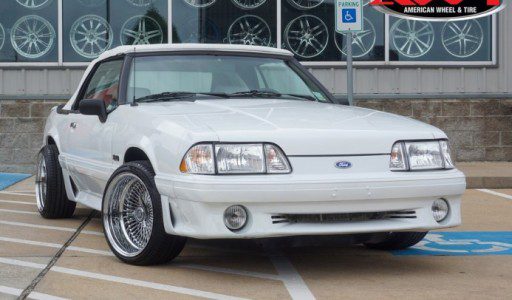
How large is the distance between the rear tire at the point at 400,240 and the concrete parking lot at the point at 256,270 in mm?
93

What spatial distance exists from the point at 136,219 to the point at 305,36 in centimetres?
897

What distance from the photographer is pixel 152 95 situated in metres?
6.66

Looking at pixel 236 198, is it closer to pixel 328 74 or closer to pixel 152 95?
pixel 152 95

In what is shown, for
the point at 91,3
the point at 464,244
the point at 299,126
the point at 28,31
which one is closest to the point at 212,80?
the point at 299,126

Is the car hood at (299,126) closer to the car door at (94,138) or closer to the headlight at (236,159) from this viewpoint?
the headlight at (236,159)

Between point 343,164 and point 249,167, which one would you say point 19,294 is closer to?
point 249,167

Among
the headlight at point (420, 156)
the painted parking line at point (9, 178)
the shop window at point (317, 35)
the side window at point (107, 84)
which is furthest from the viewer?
the shop window at point (317, 35)

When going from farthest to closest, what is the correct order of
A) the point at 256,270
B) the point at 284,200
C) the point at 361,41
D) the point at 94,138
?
the point at 361,41, the point at 94,138, the point at 256,270, the point at 284,200

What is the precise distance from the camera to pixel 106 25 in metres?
14.4

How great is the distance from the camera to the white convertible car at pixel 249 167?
5.36 metres

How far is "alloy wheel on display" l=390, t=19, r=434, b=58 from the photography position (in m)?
14.7

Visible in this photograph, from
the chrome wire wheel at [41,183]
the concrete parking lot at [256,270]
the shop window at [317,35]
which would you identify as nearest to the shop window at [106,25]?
the shop window at [317,35]

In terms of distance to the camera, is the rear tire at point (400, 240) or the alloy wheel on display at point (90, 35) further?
the alloy wheel on display at point (90, 35)

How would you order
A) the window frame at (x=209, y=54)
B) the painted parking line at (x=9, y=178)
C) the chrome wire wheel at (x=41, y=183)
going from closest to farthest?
1. the window frame at (x=209, y=54)
2. the chrome wire wheel at (x=41, y=183)
3. the painted parking line at (x=9, y=178)
